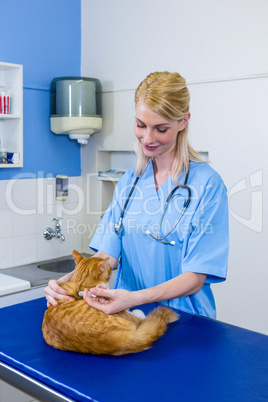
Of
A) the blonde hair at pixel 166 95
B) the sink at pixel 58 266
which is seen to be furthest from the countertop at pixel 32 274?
the blonde hair at pixel 166 95

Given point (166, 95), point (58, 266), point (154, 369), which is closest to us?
point (154, 369)

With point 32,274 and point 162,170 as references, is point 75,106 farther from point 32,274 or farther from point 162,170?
point 162,170

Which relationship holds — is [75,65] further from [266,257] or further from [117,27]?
[266,257]

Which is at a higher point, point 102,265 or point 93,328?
point 102,265

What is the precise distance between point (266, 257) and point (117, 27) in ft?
6.01

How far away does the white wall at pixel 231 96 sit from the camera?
2594mm

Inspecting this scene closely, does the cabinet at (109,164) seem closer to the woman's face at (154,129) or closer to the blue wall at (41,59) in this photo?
the blue wall at (41,59)

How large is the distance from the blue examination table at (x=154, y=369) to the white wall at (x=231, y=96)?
4.36ft

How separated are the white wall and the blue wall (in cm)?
52

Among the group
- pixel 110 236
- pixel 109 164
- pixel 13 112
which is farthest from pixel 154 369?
pixel 109 164

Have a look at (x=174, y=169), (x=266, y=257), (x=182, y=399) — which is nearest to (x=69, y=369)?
(x=182, y=399)

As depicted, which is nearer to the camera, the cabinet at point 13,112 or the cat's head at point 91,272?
the cat's head at point 91,272

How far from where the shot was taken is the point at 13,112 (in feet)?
9.55

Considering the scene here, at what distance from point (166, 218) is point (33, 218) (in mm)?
1825
